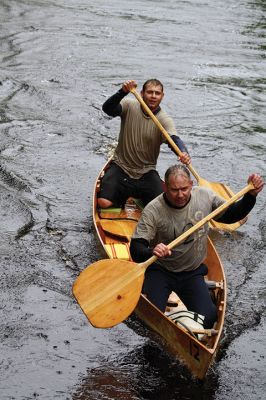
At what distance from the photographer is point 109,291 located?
753 cm

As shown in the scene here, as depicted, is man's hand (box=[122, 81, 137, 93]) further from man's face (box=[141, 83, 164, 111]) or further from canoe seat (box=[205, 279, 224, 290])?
canoe seat (box=[205, 279, 224, 290])

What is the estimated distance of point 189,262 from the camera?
7.80 meters

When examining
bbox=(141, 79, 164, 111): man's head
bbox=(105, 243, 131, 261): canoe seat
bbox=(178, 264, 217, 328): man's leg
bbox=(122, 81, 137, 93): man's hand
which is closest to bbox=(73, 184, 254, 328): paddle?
bbox=(178, 264, 217, 328): man's leg

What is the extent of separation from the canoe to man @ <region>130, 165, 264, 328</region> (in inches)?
7.6

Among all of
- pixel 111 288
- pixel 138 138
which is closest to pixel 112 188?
pixel 138 138

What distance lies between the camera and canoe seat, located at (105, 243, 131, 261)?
373 inches

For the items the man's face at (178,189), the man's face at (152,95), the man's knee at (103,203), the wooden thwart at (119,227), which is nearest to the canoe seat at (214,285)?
the man's face at (178,189)

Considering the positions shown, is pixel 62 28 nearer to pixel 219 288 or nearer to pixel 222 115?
pixel 222 115

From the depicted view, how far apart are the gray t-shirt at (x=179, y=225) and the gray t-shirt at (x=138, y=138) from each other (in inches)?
97.8

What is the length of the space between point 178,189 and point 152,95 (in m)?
2.84

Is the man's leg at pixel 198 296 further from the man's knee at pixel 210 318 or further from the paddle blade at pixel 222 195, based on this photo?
the paddle blade at pixel 222 195

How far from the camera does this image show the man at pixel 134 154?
33.1ft

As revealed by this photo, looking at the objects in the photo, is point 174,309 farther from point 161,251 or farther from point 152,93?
point 152,93

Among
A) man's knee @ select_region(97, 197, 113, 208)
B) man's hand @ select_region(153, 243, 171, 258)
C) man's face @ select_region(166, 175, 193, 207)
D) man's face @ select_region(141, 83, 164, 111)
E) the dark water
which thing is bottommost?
the dark water
